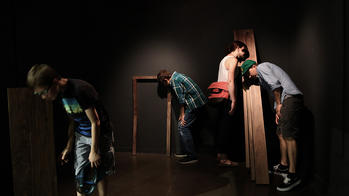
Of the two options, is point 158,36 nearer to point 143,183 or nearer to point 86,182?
point 143,183

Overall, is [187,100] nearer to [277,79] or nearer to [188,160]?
[188,160]

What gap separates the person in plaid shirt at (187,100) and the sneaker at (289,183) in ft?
4.28

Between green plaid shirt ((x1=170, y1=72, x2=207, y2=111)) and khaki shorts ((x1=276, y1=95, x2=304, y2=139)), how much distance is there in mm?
1161

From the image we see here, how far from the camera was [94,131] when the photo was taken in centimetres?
160

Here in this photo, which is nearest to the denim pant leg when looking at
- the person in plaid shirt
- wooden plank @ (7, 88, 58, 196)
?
the person in plaid shirt

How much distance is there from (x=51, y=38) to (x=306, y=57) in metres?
3.29

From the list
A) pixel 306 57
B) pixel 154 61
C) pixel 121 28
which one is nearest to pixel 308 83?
pixel 306 57

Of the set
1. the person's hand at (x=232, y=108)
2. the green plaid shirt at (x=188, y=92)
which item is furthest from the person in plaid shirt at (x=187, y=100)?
the person's hand at (x=232, y=108)

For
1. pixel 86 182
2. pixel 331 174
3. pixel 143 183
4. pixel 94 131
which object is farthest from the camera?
pixel 143 183

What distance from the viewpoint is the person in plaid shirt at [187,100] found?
132 inches

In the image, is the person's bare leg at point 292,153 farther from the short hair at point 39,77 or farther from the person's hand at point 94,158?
the short hair at point 39,77

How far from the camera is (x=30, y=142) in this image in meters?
1.52

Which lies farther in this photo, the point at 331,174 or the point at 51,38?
the point at 51,38

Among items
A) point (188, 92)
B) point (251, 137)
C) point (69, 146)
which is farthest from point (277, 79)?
point (69, 146)
